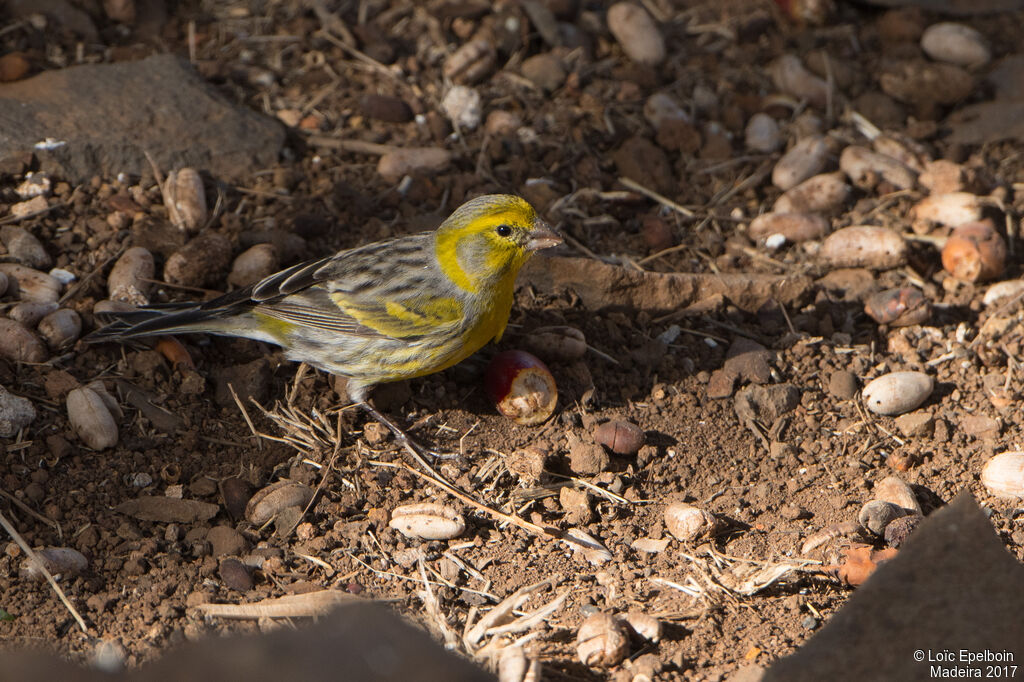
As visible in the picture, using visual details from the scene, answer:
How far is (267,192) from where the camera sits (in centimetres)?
570

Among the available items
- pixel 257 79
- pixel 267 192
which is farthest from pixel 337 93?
pixel 267 192

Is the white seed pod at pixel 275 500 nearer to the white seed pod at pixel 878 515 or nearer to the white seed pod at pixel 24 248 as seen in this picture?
the white seed pod at pixel 24 248

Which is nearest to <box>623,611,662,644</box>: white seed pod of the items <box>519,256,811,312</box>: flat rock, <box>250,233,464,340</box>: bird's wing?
<box>250,233,464,340</box>: bird's wing

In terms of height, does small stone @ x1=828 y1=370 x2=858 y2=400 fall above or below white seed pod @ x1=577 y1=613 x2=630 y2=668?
below

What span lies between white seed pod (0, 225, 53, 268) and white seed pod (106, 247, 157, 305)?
1.08ft

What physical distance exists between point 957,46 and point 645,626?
207 inches

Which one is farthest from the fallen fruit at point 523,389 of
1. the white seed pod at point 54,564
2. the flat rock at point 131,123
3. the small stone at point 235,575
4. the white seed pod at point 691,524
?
the flat rock at point 131,123

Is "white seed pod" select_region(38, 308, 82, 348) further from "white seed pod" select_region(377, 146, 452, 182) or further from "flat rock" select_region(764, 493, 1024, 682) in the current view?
"flat rock" select_region(764, 493, 1024, 682)

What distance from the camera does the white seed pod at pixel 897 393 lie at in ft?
15.5

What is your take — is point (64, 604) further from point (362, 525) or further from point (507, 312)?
point (507, 312)

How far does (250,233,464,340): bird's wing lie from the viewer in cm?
471

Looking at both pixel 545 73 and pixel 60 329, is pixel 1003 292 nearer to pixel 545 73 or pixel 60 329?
pixel 545 73

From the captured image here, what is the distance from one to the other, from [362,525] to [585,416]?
123 cm

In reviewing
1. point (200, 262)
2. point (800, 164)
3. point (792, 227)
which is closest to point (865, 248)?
point (792, 227)
